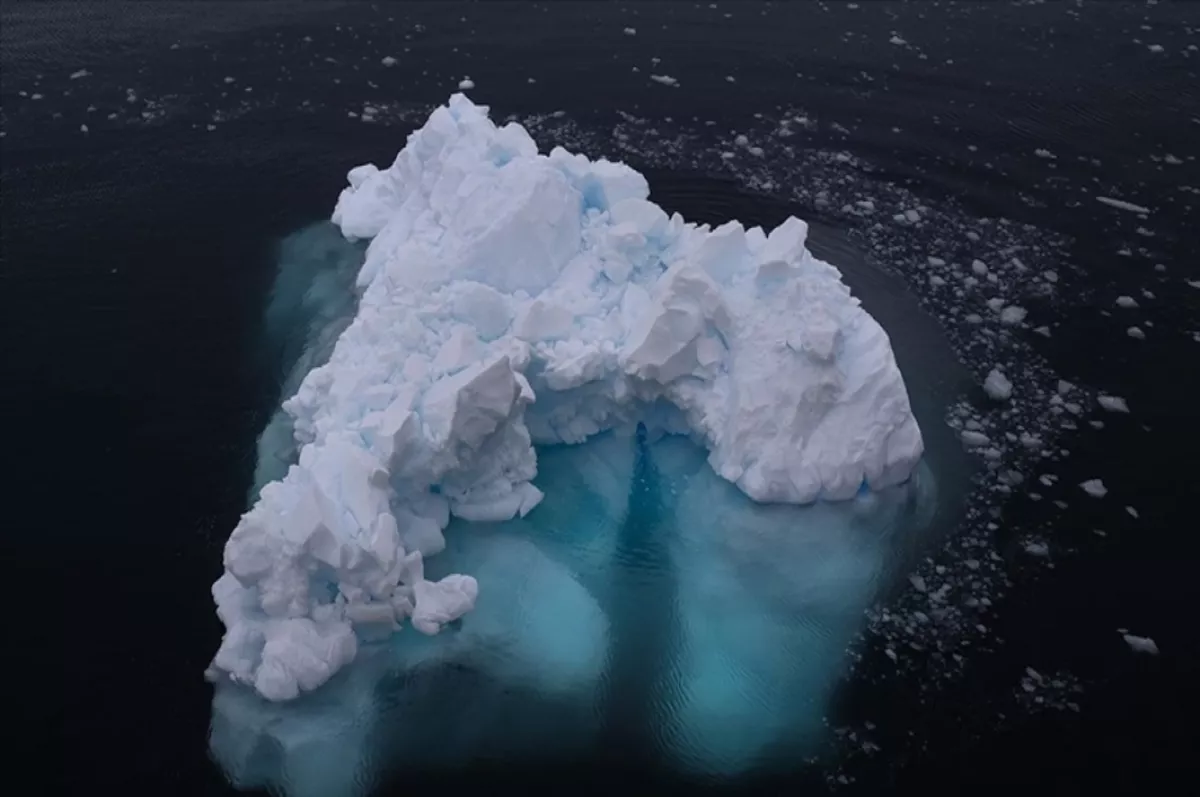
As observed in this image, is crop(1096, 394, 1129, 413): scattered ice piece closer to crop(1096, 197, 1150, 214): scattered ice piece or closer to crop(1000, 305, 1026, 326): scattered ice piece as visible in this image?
crop(1000, 305, 1026, 326): scattered ice piece

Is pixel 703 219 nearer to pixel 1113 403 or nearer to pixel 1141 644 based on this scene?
pixel 1113 403

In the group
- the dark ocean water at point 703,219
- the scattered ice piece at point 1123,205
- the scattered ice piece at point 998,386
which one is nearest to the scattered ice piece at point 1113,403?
the dark ocean water at point 703,219

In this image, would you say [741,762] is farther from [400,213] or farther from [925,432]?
[400,213]

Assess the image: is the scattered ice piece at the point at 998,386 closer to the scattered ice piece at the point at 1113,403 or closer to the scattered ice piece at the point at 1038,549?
the scattered ice piece at the point at 1113,403

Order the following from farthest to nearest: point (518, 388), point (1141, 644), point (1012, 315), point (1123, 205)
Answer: point (1123, 205) → point (1012, 315) → point (518, 388) → point (1141, 644)

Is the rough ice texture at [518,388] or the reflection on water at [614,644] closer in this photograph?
the reflection on water at [614,644]

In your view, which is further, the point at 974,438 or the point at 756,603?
the point at 974,438

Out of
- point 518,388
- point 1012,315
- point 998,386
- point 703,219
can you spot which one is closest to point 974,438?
point 998,386
